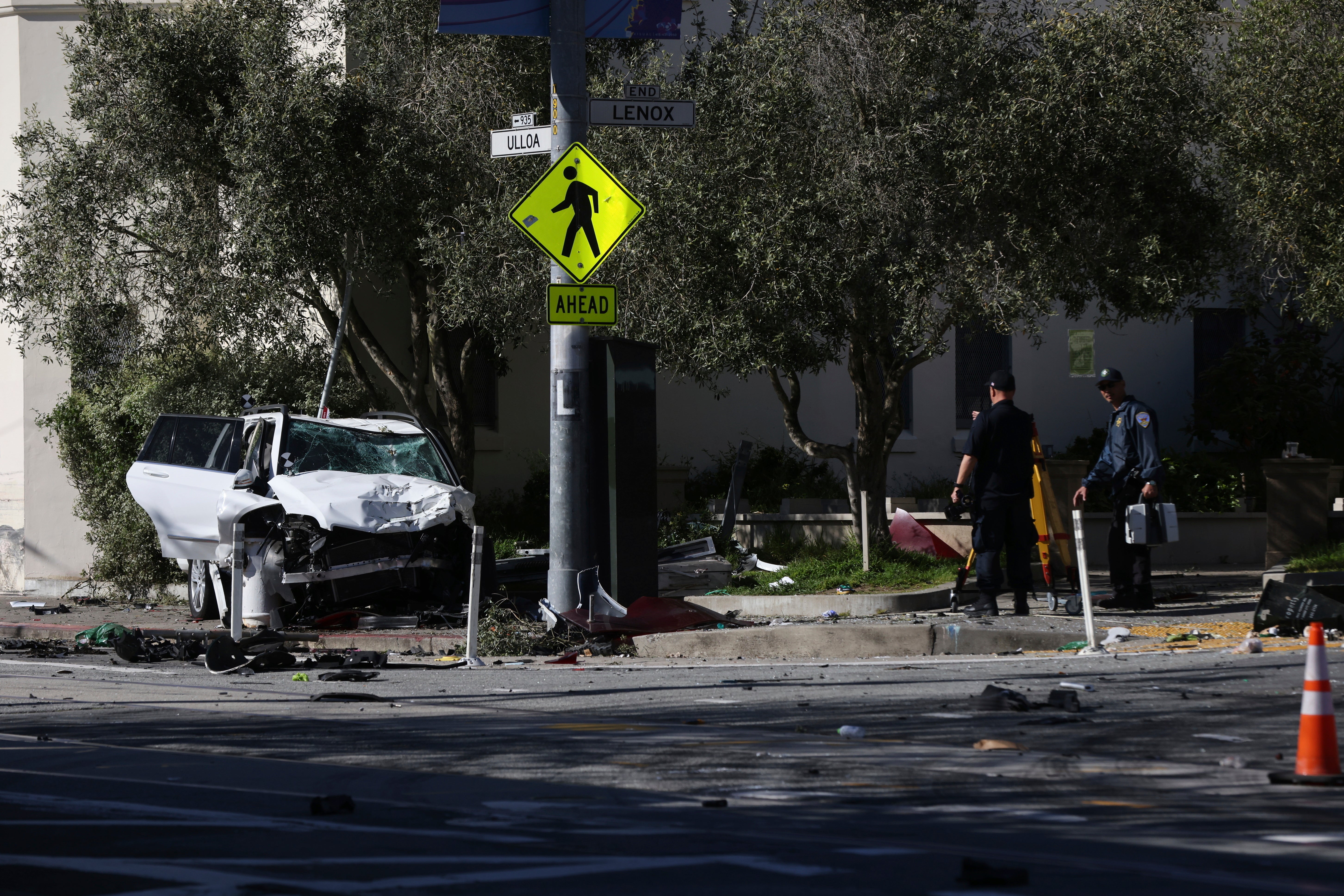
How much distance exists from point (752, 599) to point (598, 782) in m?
7.99

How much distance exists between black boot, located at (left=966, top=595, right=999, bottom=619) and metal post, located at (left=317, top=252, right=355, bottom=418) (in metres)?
Answer: 7.22

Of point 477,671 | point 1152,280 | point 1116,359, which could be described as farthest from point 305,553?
point 1116,359

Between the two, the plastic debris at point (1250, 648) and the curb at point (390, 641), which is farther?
the curb at point (390, 641)

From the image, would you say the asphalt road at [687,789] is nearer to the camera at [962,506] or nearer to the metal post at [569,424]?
the metal post at [569,424]

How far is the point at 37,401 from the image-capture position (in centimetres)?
1798

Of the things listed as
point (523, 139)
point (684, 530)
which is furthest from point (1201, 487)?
point (523, 139)

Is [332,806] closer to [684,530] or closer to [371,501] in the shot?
[371,501]

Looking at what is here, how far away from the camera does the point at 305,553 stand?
1148cm

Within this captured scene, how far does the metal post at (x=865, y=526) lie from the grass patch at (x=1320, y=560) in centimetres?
404

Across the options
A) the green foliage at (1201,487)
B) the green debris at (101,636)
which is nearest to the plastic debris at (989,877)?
the green debris at (101,636)

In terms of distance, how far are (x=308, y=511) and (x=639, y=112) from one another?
14.3ft

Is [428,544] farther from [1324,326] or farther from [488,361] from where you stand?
[1324,326]

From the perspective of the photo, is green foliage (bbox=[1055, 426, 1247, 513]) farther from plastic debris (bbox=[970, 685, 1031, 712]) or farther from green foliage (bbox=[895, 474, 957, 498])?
plastic debris (bbox=[970, 685, 1031, 712])

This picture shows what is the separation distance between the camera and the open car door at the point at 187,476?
1277cm
